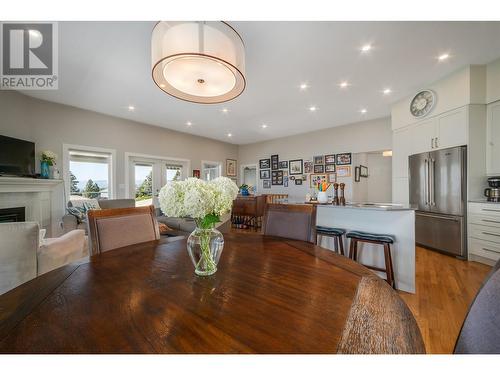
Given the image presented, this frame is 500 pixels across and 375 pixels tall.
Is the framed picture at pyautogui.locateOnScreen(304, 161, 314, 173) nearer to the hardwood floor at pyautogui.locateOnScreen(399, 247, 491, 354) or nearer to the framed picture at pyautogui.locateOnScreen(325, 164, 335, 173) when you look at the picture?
the framed picture at pyautogui.locateOnScreen(325, 164, 335, 173)

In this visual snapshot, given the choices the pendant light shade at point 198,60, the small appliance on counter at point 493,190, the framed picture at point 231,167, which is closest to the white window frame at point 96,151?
the framed picture at point 231,167

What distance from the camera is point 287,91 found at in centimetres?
335

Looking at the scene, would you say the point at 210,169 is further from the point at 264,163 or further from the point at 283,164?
the point at 283,164

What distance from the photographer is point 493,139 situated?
109 inches

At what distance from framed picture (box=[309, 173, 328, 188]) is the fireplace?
5917 millimetres

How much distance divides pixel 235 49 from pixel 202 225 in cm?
123

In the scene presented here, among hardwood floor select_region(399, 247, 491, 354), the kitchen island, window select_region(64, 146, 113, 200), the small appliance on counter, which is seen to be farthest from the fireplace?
the small appliance on counter

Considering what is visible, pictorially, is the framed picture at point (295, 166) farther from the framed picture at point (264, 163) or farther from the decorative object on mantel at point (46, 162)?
the decorative object on mantel at point (46, 162)

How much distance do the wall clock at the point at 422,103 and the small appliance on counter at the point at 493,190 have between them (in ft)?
4.34

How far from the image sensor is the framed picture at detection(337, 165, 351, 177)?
5035 millimetres

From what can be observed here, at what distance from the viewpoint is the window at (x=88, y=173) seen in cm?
402
